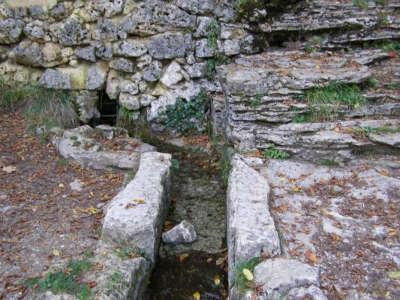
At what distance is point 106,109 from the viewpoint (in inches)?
307

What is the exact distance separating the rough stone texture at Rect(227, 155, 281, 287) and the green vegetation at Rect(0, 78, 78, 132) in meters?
3.46

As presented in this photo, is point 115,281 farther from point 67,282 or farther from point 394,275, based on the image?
point 394,275

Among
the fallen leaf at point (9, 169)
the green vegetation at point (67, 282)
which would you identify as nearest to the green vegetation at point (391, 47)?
the green vegetation at point (67, 282)

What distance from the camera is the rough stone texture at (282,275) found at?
11.0ft

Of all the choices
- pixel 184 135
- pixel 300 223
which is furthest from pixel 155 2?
pixel 300 223

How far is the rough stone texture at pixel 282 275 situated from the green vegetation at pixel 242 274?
0.18 ft

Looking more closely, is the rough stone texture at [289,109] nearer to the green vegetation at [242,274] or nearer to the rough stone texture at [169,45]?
the rough stone texture at [169,45]

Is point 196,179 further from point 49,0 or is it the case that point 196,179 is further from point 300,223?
point 49,0

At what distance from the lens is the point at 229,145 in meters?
6.21

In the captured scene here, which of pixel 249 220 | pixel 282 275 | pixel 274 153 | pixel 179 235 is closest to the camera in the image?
pixel 282 275

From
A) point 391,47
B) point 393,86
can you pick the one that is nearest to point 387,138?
point 393,86

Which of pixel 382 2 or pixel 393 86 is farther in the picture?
pixel 382 2

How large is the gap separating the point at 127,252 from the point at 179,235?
89 cm

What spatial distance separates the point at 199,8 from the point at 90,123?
2.82m
